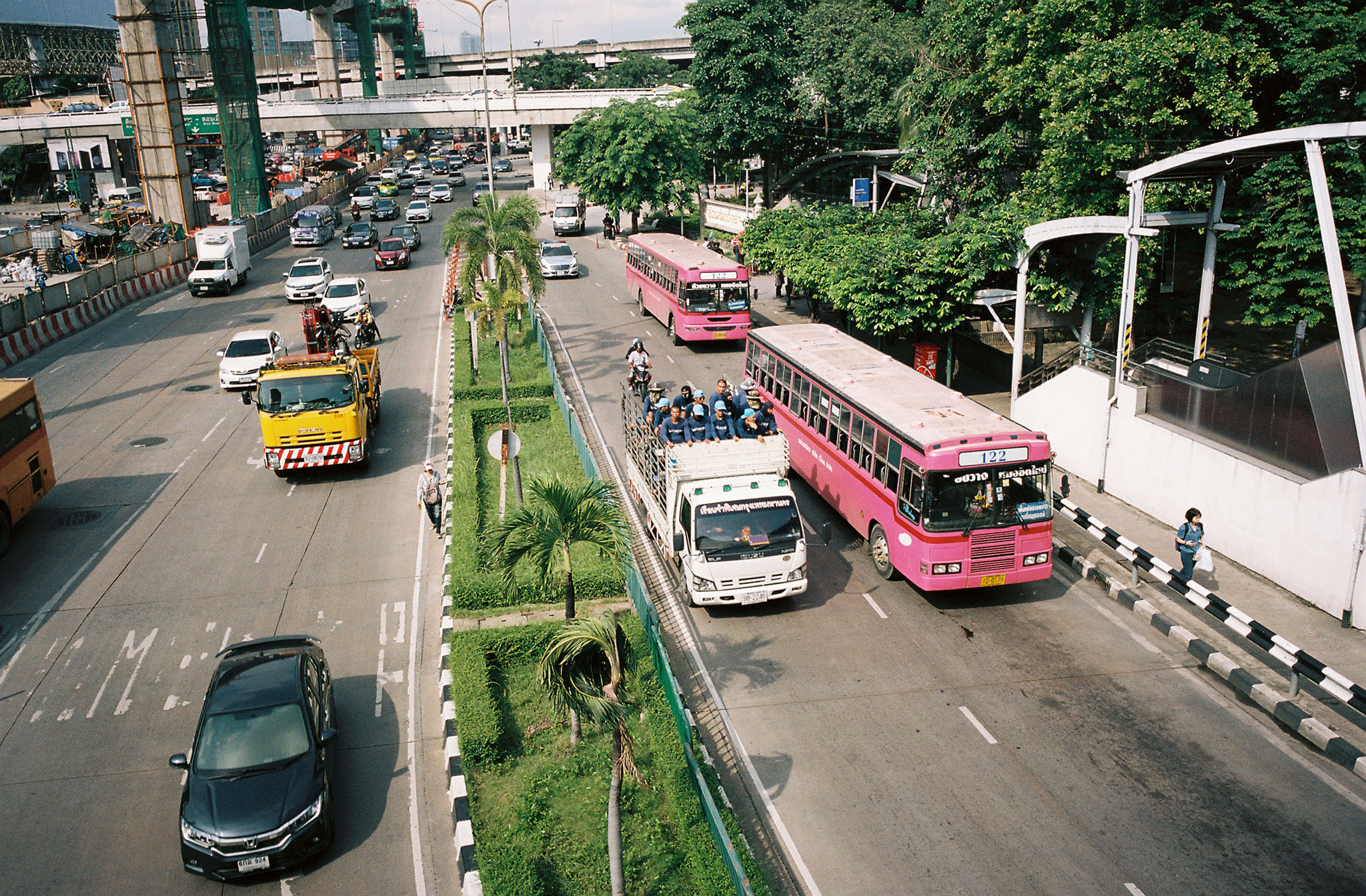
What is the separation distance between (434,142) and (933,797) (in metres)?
174

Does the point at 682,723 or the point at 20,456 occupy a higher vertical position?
A: the point at 20,456

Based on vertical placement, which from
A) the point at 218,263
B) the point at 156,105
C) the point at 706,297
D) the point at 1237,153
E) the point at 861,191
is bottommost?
the point at 706,297

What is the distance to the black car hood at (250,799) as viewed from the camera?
9.89 metres

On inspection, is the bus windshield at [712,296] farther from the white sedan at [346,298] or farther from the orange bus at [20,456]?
the orange bus at [20,456]

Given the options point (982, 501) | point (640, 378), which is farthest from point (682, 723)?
point (640, 378)

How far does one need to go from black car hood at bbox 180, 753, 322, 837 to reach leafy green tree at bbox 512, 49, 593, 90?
454 feet

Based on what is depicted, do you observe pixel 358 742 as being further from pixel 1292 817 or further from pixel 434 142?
pixel 434 142

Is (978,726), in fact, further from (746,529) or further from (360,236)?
(360,236)

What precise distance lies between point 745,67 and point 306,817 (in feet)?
139

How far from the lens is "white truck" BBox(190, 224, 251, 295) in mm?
43000

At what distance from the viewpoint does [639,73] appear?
140500 mm

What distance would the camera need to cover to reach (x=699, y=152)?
5500 centimetres

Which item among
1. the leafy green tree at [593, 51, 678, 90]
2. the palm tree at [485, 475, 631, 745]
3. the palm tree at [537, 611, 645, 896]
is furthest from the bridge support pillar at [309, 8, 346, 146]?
the palm tree at [537, 611, 645, 896]

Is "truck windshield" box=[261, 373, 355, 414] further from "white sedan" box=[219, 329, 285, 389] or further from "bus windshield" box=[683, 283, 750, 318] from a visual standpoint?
"bus windshield" box=[683, 283, 750, 318]
